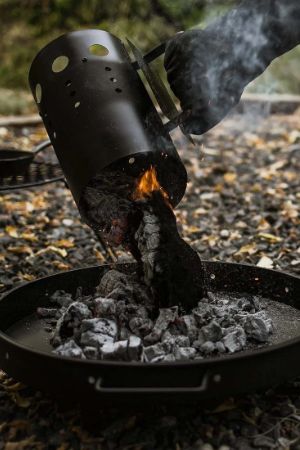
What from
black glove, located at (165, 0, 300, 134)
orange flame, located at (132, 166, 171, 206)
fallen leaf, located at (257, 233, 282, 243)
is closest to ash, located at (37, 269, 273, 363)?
orange flame, located at (132, 166, 171, 206)

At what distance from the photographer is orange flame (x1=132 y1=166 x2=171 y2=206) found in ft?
7.92

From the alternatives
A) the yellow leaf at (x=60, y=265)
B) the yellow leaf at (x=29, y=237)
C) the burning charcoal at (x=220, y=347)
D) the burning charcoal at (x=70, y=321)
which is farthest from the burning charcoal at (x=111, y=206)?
the yellow leaf at (x=29, y=237)

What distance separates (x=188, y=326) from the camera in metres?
2.33

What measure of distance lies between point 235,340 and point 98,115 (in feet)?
3.05

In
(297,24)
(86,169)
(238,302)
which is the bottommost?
(238,302)

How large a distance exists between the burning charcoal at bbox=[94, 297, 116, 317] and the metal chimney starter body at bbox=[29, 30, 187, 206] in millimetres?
397

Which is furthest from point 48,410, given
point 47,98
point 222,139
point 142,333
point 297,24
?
point 222,139

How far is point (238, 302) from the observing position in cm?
265

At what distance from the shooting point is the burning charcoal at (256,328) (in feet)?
7.68

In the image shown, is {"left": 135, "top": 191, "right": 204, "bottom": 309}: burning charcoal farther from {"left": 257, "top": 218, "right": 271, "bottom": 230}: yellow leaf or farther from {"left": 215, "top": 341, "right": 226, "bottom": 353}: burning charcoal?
{"left": 257, "top": 218, "right": 271, "bottom": 230}: yellow leaf

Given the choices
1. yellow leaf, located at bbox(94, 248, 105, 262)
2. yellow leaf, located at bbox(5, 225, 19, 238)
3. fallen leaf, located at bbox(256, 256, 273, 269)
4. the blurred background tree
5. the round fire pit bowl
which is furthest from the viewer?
the blurred background tree

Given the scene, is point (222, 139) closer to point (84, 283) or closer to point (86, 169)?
point (84, 283)

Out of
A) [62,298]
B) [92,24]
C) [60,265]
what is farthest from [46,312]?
[92,24]

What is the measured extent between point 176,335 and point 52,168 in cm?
190
